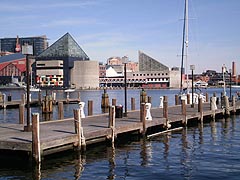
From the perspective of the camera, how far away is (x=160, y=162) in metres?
19.0

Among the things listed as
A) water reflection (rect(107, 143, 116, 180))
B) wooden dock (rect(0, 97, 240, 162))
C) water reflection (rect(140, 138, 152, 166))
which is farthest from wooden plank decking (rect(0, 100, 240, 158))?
water reflection (rect(140, 138, 152, 166))

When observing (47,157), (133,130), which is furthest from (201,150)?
(47,157)

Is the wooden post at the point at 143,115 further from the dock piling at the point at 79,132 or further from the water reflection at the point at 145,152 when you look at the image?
the dock piling at the point at 79,132

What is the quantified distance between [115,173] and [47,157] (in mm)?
3882

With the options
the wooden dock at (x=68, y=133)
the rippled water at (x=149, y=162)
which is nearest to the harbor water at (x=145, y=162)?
the rippled water at (x=149, y=162)

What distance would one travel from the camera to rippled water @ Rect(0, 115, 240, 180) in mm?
16719

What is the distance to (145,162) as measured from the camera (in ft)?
62.6

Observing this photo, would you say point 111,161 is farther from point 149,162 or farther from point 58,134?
point 58,134

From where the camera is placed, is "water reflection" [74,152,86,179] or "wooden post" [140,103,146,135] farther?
"wooden post" [140,103,146,135]

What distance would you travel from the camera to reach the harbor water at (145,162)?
16703 mm

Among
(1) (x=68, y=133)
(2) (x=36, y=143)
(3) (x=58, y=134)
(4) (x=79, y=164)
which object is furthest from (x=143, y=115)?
(2) (x=36, y=143)

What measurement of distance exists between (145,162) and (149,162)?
19 cm

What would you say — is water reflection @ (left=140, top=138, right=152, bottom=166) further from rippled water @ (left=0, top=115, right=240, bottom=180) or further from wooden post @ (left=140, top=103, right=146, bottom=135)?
wooden post @ (left=140, top=103, right=146, bottom=135)

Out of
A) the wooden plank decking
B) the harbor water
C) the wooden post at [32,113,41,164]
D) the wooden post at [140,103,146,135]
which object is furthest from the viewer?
the wooden post at [140,103,146,135]
